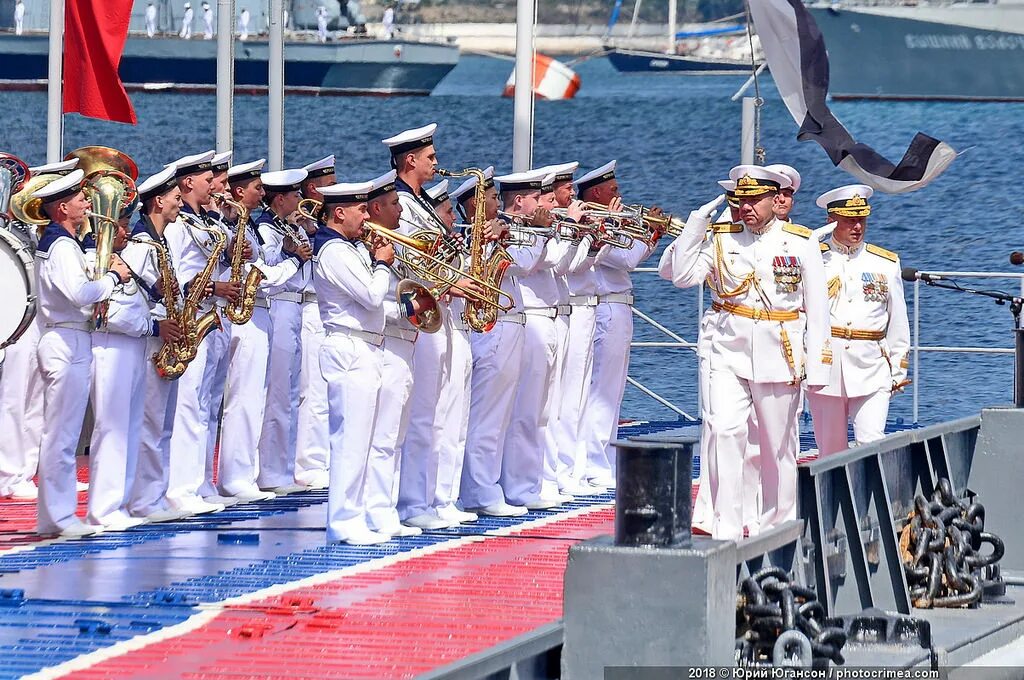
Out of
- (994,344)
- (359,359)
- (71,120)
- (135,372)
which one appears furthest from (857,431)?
(71,120)

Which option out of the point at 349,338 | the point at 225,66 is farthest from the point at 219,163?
the point at 225,66

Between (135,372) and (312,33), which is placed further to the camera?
(312,33)

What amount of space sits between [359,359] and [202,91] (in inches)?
2344

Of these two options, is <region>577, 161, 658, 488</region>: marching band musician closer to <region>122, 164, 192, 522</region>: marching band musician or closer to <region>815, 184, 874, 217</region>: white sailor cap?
<region>815, 184, 874, 217</region>: white sailor cap

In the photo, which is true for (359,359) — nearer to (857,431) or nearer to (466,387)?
(466,387)

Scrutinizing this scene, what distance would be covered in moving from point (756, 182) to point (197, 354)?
3125 mm

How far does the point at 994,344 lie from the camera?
43344mm

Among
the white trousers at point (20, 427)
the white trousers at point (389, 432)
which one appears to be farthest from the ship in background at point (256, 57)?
the white trousers at point (389, 432)

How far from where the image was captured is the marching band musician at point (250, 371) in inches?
497

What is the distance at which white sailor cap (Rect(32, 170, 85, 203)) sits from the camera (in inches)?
427

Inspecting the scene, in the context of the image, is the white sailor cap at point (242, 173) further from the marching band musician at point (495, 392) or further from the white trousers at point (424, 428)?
the white trousers at point (424, 428)

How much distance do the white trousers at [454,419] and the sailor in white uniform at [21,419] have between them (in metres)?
2.61

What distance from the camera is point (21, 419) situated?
13133 millimetres

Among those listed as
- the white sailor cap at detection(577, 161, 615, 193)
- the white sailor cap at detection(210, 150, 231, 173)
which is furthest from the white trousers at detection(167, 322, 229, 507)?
the white sailor cap at detection(577, 161, 615, 193)
